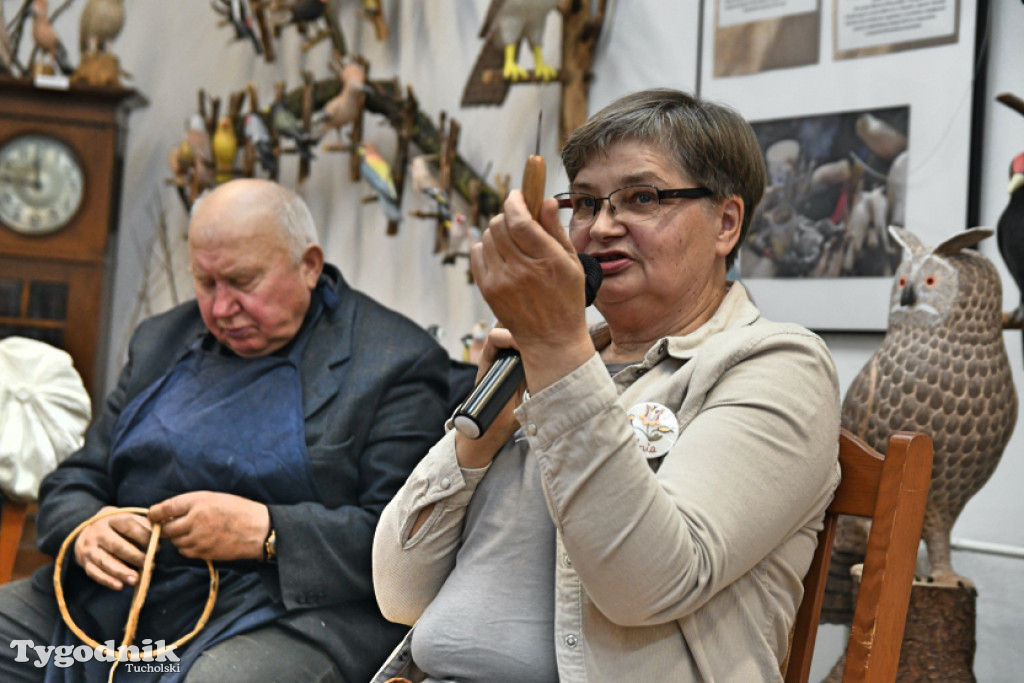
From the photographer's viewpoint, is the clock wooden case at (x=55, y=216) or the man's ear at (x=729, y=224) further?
the clock wooden case at (x=55, y=216)

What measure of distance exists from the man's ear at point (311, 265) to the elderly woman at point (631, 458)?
839mm

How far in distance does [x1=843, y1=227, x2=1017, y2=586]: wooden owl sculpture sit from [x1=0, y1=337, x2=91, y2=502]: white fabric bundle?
1.65m

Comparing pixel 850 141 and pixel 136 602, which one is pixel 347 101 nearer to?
pixel 850 141

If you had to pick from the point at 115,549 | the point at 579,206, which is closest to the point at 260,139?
the point at 115,549

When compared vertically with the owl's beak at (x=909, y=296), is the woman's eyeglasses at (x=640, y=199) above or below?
above

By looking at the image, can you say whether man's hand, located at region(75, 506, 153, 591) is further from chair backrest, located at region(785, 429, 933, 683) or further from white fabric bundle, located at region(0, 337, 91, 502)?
chair backrest, located at region(785, 429, 933, 683)

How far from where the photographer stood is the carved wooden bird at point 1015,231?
5.79 feet

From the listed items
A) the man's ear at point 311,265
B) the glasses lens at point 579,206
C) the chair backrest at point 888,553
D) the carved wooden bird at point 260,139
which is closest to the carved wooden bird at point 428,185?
the carved wooden bird at point 260,139

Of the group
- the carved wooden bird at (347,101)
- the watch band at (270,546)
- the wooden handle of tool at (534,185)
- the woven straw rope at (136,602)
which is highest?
the carved wooden bird at (347,101)

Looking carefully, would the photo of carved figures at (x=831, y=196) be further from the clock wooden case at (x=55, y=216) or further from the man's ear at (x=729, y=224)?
the clock wooden case at (x=55, y=216)

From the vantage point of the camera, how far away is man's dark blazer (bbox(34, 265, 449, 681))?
1712 millimetres

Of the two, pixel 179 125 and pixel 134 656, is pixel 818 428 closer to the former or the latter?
pixel 134 656

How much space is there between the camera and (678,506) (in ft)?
3.22

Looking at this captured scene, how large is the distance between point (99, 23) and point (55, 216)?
709mm
